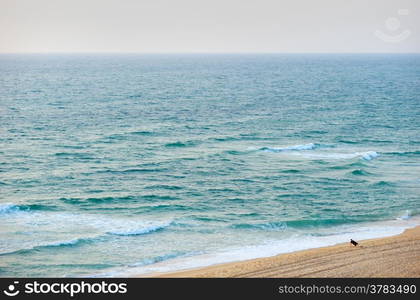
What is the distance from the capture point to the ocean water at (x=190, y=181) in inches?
1172

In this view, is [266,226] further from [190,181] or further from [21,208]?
[21,208]

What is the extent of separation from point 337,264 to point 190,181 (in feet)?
58.3

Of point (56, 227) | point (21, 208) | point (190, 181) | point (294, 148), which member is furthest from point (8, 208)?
point (294, 148)

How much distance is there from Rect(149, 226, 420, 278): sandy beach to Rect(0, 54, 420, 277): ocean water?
176 centimetres

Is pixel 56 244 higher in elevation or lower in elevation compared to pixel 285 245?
higher

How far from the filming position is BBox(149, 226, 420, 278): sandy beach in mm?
24236

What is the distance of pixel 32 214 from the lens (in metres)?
34.4

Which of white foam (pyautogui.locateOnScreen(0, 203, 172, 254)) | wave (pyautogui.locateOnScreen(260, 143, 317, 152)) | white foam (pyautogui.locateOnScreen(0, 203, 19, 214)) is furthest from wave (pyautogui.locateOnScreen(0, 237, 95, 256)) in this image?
wave (pyautogui.locateOnScreen(260, 143, 317, 152))

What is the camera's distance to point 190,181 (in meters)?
41.3

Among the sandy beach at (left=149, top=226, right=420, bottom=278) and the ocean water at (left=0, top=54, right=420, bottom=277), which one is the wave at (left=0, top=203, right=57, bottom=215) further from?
the sandy beach at (left=149, top=226, right=420, bottom=278)

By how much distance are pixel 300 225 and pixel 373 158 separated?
57.9 feet

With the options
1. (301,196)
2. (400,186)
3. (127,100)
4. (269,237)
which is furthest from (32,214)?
(127,100)

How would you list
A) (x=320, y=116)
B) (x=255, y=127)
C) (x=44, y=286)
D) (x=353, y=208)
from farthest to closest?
(x=320, y=116), (x=255, y=127), (x=353, y=208), (x=44, y=286)

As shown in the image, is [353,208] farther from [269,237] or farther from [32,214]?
[32,214]
